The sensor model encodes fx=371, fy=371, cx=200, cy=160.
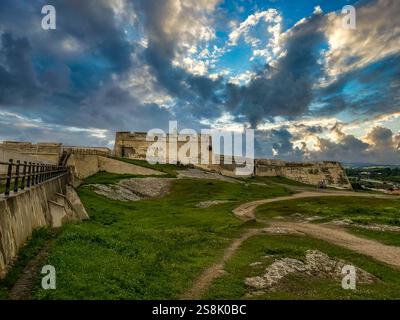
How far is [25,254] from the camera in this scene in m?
15.9

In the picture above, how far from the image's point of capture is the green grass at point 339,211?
3841 cm

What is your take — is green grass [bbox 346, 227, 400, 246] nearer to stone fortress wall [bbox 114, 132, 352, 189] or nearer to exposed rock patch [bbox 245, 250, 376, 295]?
exposed rock patch [bbox 245, 250, 376, 295]

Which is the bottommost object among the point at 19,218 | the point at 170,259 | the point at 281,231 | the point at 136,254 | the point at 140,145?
the point at 281,231

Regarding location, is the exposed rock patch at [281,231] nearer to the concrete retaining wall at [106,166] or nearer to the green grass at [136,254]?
the green grass at [136,254]

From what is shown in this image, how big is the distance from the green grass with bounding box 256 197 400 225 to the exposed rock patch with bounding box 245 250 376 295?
18220 mm

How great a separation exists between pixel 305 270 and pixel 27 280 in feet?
44.3

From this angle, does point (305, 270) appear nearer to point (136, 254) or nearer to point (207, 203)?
point (136, 254)

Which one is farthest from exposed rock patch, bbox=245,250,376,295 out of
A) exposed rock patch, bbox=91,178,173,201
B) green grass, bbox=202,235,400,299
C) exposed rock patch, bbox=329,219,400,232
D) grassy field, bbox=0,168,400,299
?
exposed rock patch, bbox=91,178,173,201

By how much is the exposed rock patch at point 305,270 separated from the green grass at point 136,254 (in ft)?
10.3

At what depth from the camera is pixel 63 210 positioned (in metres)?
26.1

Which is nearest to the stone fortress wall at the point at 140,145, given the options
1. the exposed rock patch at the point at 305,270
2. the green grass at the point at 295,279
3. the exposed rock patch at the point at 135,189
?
the exposed rock patch at the point at 135,189

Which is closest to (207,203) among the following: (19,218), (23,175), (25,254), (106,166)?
(23,175)
